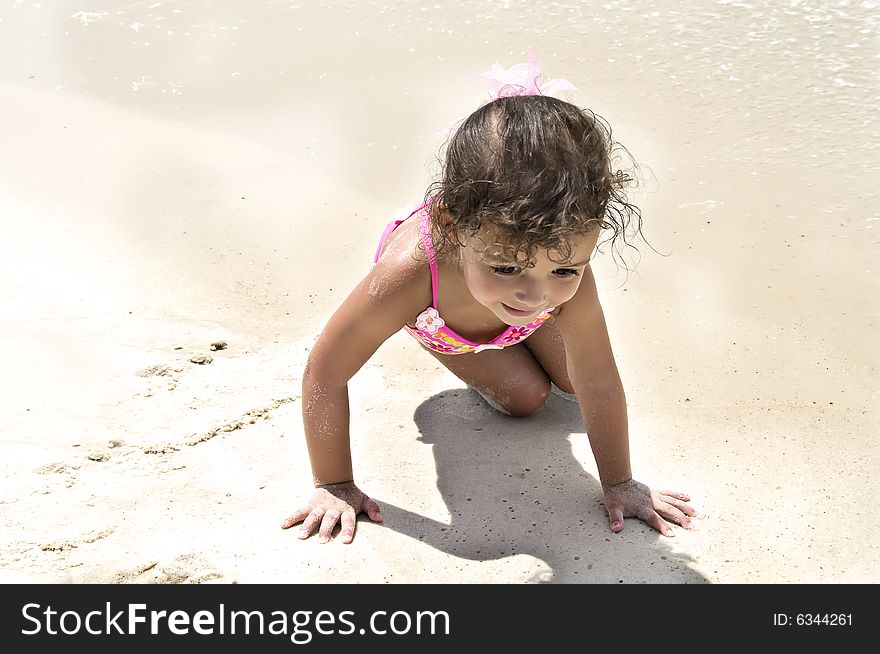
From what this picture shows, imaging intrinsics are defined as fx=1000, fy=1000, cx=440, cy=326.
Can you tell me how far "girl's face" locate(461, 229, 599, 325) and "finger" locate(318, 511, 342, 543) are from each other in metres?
0.73

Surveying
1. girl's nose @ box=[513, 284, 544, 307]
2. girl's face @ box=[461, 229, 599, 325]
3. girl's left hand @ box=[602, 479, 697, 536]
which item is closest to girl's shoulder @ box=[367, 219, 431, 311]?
girl's face @ box=[461, 229, 599, 325]

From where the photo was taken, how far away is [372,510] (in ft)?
8.36

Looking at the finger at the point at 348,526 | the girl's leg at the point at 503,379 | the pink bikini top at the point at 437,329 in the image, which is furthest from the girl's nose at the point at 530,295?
the girl's leg at the point at 503,379

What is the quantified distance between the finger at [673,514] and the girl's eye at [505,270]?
84 centimetres

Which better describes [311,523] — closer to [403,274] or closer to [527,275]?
[403,274]

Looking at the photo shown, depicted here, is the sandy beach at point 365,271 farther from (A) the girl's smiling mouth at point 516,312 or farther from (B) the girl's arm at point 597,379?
(A) the girl's smiling mouth at point 516,312

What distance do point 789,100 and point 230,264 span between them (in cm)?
251

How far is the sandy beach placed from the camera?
2457 millimetres

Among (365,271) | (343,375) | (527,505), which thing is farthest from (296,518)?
(365,271)

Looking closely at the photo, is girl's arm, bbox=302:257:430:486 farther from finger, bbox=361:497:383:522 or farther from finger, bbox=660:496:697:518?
finger, bbox=660:496:697:518

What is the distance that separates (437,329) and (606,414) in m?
0.49

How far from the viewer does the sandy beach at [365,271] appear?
2457 mm

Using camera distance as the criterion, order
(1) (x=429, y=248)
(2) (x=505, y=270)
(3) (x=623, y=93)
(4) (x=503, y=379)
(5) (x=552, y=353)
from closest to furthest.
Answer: (2) (x=505, y=270) → (1) (x=429, y=248) → (4) (x=503, y=379) → (5) (x=552, y=353) → (3) (x=623, y=93)

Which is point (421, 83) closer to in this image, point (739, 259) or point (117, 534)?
point (739, 259)
